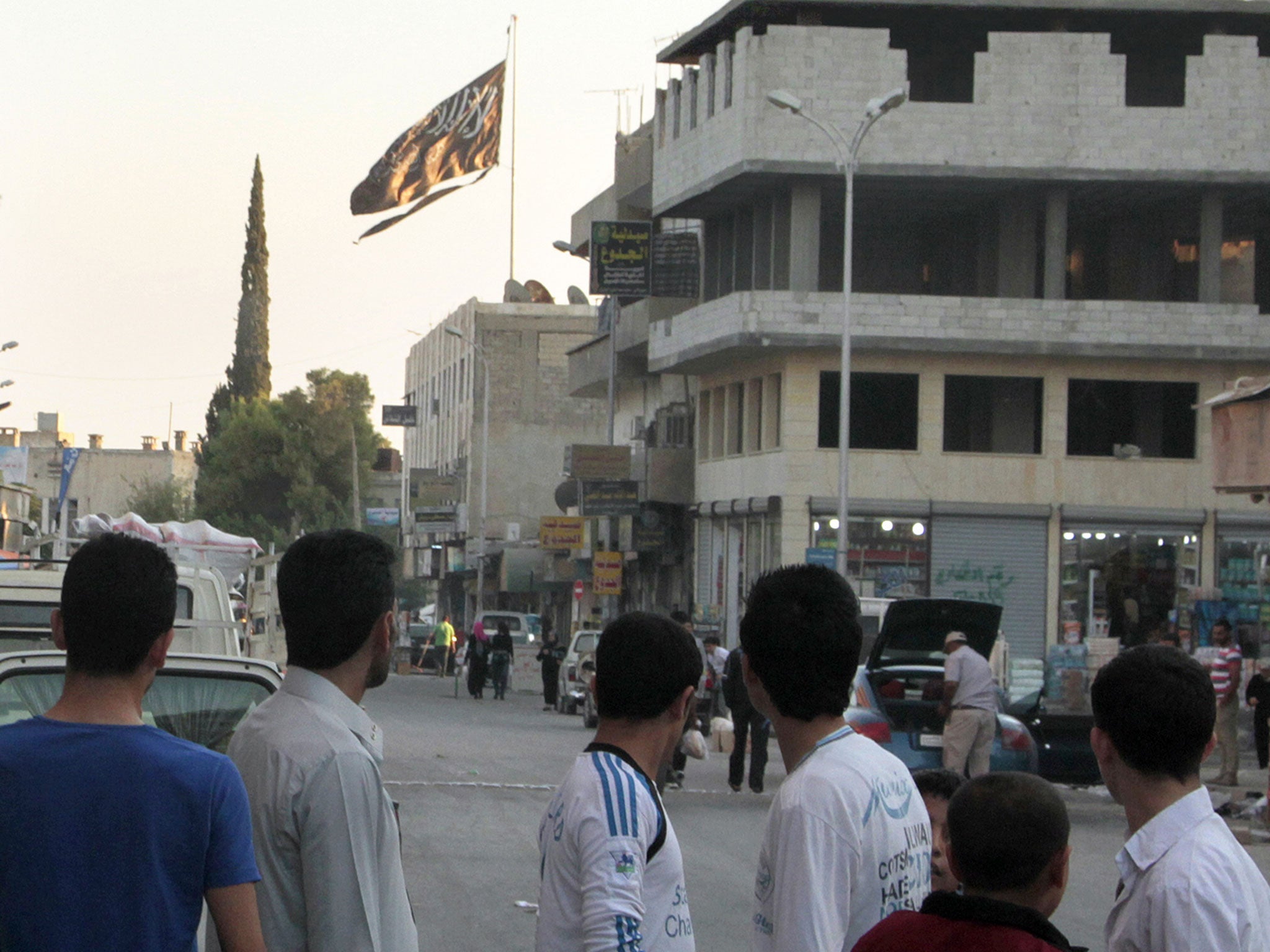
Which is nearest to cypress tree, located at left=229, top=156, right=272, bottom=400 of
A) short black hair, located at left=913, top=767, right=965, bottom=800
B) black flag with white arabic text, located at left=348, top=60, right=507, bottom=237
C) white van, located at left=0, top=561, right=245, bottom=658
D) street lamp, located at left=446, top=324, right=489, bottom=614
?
street lamp, located at left=446, top=324, right=489, bottom=614

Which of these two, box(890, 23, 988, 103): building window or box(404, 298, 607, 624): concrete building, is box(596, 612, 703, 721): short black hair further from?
box(404, 298, 607, 624): concrete building

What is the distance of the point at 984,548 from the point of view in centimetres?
3800

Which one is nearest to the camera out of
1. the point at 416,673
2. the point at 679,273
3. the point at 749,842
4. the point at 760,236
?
the point at 749,842

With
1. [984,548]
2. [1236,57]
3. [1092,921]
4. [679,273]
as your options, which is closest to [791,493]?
[984,548]

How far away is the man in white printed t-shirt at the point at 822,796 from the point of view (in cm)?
325

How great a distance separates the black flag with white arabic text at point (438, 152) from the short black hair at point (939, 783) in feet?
131

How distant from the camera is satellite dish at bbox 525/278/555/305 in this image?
79.1 m

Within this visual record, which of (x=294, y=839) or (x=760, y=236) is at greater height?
(x=760, y=236)

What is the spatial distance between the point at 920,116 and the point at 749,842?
26353 mm

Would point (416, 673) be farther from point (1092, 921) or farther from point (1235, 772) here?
point (1092, 921)

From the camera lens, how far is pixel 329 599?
Answer: 347cm

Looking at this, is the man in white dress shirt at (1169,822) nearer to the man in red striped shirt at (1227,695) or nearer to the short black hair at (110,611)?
the short black hair at (110,611)

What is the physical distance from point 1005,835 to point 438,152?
4572 cm

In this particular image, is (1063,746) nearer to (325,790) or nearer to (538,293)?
(325,790)
